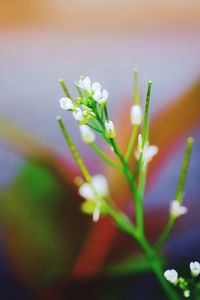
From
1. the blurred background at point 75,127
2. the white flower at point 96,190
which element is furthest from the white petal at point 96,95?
the blurred background at point 75,127

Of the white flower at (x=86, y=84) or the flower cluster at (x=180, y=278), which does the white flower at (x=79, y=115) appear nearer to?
the white flower at (x=86, y=84)

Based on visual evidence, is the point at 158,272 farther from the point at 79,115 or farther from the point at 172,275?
the point at 79,115

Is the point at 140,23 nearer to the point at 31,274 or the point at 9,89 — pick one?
the point at 9,89

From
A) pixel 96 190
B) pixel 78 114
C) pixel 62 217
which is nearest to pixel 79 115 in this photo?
pixel 78 114

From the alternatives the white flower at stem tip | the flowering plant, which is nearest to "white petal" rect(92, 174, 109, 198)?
the flowering plant

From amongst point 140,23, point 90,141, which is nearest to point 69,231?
point 90,141

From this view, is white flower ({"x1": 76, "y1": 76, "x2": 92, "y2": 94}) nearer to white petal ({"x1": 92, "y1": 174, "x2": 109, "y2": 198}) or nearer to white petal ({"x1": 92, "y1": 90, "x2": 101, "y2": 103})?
white petal ({"x1": 92, "y1": 90, "x2": 101, "y2": 103})
